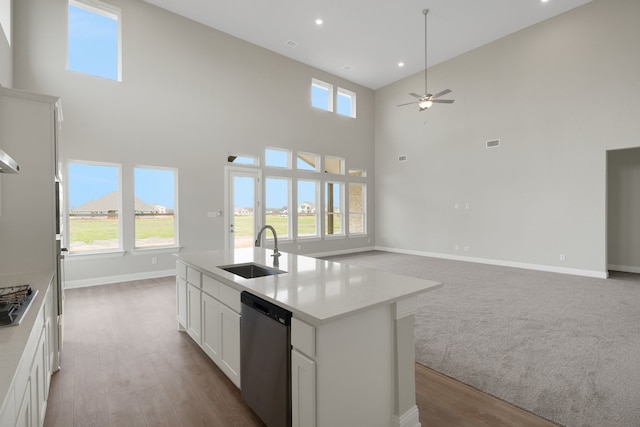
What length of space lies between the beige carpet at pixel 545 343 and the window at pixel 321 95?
5.91m

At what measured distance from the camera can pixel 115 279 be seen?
5457mm

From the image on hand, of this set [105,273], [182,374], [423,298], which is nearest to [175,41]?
[105,273]

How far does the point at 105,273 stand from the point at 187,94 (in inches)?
147

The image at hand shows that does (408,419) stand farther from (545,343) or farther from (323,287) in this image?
(545,343)

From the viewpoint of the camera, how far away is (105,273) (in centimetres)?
536

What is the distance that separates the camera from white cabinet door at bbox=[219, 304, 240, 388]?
205 centimetres

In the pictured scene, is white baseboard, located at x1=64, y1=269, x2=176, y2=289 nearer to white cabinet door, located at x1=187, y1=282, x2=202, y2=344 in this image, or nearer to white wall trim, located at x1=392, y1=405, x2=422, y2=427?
white cabinet door, located at x1=187, y1=282, x2=202, y2=344

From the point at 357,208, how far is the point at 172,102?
5.93 metres

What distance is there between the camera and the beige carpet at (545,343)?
6.82ft

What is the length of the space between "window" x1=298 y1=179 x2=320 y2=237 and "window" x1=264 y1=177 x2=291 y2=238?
373mm

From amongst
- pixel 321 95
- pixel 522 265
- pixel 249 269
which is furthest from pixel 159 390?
pixel 321 95

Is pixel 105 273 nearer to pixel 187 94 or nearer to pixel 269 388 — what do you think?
pixel 187 94

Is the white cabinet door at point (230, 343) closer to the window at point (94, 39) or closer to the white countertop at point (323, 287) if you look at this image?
the white countertop at point (323, 287)

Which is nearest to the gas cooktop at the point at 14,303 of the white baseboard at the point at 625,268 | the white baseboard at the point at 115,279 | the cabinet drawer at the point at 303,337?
the cabinet drawer at the point at 303,337
